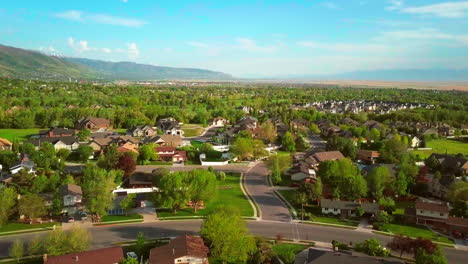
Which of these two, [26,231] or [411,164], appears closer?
[26,231]

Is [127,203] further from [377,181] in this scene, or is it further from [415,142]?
[415,142]

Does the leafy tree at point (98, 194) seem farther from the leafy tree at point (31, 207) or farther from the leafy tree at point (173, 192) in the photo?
the leafy tree at point (173, 192)

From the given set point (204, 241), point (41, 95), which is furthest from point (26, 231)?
point (41, 95)

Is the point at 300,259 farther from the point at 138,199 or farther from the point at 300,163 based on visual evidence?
the point at 300,163

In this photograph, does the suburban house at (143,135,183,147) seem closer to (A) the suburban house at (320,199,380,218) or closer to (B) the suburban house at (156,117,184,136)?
(B) the suburban house at (156,117,184,136)

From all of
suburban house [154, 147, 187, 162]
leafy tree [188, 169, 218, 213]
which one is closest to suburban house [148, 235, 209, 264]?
leafy tree [188, 169, 218, 213]

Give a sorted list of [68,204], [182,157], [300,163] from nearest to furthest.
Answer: [68,204] < [300,163] < [182,157]
